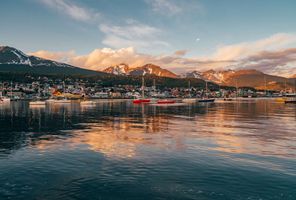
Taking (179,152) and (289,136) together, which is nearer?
(179,152)

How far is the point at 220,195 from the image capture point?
2005 centimetres

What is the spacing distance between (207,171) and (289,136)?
2648 cm

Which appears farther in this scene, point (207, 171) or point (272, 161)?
point (272, 161)

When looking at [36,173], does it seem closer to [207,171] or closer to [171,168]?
[171,168]

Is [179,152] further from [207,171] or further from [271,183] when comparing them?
[271,183]

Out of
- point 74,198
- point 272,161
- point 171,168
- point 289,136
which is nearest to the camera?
point 74,198

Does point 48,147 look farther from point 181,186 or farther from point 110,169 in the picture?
point 181,186

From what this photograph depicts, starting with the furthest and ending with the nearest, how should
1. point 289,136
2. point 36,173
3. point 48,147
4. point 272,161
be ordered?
point 289,136, point 48,147, point 272,161, point 36,173

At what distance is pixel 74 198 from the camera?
19500 millimetres

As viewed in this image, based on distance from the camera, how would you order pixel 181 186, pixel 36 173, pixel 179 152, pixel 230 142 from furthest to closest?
pixel 230 142
pixel 179 152
pixel 36 173
pixel 181 186

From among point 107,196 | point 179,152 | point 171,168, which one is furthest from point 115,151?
point 107,196

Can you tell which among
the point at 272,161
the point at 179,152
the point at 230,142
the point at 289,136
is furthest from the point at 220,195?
the point at 289,136

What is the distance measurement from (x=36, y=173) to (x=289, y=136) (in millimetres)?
38099

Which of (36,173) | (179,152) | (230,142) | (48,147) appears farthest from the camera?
(230,142)
